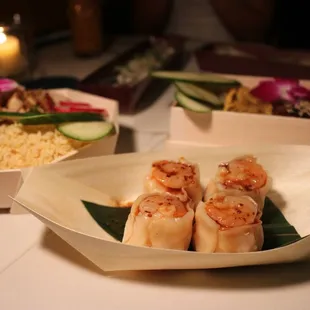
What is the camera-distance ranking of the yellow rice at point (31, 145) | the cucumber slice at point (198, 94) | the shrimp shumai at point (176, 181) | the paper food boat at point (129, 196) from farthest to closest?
the cucumber slice at point (198, 94) < the yellow rice at point (31, 145) < the shrimp shumai at point (176, 181) < the paper food boat at point (129, 196)

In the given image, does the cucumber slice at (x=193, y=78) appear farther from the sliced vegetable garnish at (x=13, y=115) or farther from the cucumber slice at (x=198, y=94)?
the sliced vegetable garnish at (x=13, y=115)

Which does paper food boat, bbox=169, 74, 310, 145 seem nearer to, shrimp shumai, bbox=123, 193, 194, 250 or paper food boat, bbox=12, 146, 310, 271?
paper food boat, bbox=12, 146, 310, 271

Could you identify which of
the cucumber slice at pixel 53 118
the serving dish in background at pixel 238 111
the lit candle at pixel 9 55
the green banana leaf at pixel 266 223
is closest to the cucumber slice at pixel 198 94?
the serving dish in background at pixel 238 111

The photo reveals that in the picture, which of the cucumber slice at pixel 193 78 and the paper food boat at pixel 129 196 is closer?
the paper food boat at pixel 129 196

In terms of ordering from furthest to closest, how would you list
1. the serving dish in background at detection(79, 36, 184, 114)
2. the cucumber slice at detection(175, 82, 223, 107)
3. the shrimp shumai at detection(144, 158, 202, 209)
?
1. the serving dish in background at detection(79, 36, 184, 114)
2. the cucumber slice at detection(175, 82, 223, 107)
3. the shrimp shumai at detection(144, 158, 202, 209)

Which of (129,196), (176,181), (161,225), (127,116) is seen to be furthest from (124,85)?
(161,225)

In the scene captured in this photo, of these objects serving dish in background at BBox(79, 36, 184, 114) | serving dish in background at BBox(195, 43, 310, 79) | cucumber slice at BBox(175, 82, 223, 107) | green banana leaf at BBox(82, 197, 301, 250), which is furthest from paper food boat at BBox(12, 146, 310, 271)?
serving dish in background at BBox(195, 43, 310, 79)

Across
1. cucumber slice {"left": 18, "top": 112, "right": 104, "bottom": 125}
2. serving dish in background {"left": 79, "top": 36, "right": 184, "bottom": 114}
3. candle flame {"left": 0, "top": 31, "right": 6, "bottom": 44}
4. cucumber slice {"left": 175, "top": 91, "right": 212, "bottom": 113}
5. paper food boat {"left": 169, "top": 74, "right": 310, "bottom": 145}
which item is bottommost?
serving dish in background {"left": 79, "top": 36, "right": 184, "bottom": 114}

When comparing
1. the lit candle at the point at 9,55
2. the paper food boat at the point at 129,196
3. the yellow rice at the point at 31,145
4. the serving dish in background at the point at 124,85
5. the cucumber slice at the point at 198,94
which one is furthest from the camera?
the lit candle at the point at 9,55
